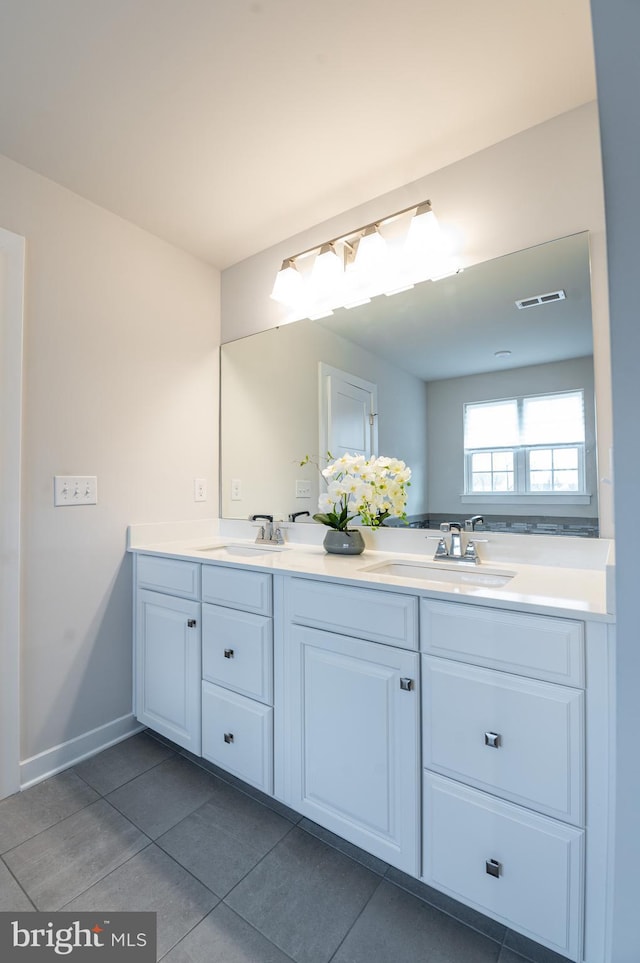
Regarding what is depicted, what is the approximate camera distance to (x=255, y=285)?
229 cm

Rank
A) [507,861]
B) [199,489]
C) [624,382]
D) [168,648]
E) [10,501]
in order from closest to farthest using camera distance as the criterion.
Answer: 1. [624,382]
2. [507,861]
3. [10,501]
4. [168,648]
5. [199,489]

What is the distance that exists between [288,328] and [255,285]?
350 millimetres

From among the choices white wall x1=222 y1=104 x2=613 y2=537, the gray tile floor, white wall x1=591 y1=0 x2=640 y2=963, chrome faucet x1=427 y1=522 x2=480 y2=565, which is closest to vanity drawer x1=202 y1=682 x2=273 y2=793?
the gray tile floor

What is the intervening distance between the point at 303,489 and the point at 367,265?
1.00m

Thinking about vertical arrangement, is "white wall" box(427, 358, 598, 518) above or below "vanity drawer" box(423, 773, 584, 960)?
above

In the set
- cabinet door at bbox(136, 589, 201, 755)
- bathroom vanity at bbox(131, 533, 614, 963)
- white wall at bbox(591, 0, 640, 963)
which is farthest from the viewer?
cabinet door at bbox(136, 589, 201, 755)

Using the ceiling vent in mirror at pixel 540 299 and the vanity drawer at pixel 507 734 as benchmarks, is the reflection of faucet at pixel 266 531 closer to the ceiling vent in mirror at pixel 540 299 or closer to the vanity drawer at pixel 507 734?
the vanity drawer at pixel 507 734

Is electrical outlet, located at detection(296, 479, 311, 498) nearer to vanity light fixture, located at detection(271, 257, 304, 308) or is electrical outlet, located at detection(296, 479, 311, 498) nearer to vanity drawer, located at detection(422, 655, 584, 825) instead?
vanity light fixture, located at detection(271, 257, 304, 308)

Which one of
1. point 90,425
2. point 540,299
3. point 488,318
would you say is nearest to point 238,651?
point 90,425

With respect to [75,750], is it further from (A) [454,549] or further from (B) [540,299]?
(B) [540,299]

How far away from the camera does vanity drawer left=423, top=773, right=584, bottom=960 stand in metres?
0.95

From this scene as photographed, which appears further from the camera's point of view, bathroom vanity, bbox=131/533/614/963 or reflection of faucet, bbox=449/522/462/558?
reflection of faucet, bbox=449/522/462/558

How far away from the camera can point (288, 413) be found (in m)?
2.18

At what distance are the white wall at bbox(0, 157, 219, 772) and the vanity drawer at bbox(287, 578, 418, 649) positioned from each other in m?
0.98
